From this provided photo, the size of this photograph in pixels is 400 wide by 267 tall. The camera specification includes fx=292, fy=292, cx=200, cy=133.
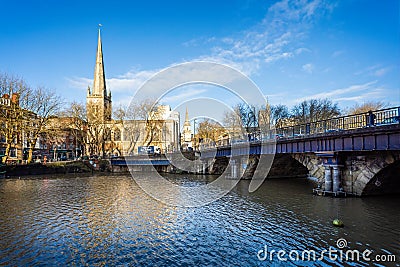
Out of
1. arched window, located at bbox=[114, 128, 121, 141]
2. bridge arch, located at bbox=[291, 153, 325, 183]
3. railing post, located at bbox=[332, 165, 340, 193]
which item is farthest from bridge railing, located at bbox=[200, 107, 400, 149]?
arched window, located at bbox=[114, 128, 121, 141]

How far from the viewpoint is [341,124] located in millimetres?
25953

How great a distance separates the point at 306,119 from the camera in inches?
2815

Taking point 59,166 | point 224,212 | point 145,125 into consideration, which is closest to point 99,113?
point 145,125

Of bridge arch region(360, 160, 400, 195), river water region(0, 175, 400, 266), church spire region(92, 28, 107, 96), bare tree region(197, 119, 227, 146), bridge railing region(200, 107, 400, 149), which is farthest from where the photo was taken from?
church spire region(92, 28, 107, 96)

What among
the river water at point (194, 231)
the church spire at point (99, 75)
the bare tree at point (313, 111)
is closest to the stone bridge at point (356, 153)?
the river water at point (194, 231)

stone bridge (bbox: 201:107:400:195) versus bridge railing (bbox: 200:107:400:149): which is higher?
bridge railing (bbox: 200:107:400:149)

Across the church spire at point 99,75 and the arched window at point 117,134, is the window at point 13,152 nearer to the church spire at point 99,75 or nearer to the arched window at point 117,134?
the arched window at point 117,134

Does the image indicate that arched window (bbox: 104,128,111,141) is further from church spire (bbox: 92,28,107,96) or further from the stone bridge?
the stone bridge

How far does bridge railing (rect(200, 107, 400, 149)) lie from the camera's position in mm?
20484

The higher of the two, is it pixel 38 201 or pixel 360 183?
pixel 360 183

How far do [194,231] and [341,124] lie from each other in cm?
1726

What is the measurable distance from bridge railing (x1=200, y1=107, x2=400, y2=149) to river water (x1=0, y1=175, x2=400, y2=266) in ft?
19.9

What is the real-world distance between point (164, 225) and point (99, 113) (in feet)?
190

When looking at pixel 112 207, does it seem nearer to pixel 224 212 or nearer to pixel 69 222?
pixel 69 222
